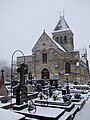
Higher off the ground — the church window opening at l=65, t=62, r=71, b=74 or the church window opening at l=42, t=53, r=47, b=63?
the church window opening at l=42, t=53, r=47, b=63

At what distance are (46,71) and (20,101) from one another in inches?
960

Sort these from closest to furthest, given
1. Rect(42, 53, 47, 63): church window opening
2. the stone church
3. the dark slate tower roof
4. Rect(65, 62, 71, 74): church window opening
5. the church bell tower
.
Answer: the stone church, Rect(65, 62, 71, 74): church window opening, Rect(42, 53, 47, 63): church window opening, the church bell tower, the dark slate tower roof

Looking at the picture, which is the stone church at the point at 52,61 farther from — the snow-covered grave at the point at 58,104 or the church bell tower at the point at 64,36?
the snow-covered grave at the point at 58,104

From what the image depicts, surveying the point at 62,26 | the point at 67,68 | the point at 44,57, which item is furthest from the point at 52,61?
the point at 62,26

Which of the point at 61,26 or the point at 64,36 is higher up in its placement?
the point at 61,26

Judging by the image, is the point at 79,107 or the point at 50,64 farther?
the point at 50,64

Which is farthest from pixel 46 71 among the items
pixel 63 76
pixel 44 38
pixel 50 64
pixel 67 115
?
pixel 67 115

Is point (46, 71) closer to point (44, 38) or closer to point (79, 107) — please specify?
point (44, 38)

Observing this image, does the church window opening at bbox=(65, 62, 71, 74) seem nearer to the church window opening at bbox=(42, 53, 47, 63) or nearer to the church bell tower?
the church window opening at bbox=(42, 53, 47, 63)

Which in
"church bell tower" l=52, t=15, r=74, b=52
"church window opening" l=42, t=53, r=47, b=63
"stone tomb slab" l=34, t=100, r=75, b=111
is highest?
"church bell tower" l=52, t=15, r=74, b=52

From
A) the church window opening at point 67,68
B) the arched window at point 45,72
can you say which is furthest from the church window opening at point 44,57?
the church window opening at point 67,68

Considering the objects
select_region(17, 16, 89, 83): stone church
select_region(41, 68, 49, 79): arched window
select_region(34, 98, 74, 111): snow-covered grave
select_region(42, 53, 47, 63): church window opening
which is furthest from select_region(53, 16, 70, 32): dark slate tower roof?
select_region(34, 98, 74, 111): snow-covered grave

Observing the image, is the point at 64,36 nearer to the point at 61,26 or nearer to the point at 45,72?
the point at 61,26

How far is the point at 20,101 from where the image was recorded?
9.43 m
